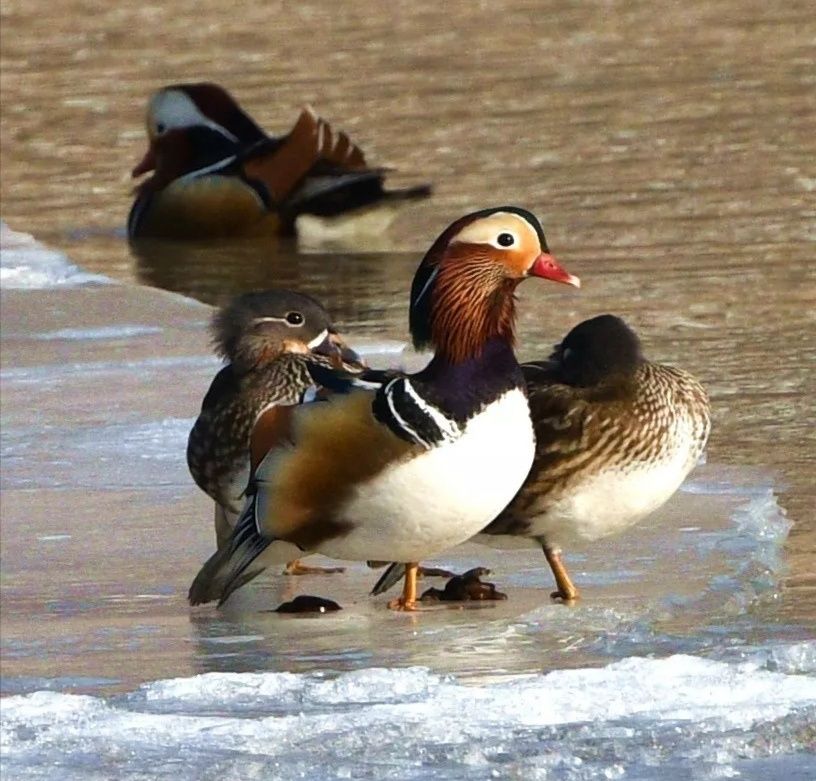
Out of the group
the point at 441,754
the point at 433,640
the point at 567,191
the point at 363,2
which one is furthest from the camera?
the point at 363,2

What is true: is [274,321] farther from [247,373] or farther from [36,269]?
[36,269]

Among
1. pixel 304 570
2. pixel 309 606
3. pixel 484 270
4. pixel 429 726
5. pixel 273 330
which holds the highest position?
pixel 484 270

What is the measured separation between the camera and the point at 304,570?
7195 mm

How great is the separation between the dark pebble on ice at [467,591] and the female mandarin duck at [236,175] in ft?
23.0

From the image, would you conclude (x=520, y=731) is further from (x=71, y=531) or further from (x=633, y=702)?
(x=71, y=531)

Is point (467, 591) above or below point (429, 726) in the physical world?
below

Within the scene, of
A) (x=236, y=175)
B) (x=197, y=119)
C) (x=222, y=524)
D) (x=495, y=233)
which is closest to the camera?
(x=495, y=233)

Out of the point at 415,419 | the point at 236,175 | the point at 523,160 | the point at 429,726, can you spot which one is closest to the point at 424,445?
the point at 415,419

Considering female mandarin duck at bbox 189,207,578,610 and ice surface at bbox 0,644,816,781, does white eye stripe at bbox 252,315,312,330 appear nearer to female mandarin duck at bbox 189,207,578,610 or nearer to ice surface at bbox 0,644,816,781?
female mandarin duck at bbox 189,207,578,610

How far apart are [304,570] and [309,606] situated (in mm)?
674

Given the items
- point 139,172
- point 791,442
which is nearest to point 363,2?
point 139,172

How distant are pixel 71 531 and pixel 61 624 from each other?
102 centimetres

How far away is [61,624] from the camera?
21.2ft

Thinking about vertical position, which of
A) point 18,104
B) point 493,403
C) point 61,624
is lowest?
point 18,104
